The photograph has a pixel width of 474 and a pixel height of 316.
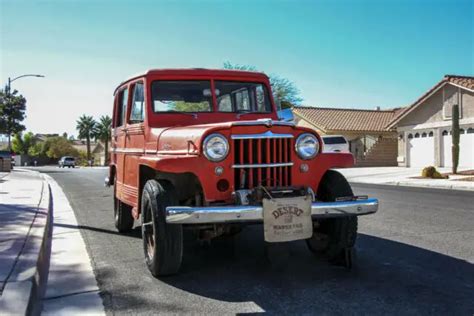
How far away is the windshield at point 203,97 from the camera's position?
5.51 metres

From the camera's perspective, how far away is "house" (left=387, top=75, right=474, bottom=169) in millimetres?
24578

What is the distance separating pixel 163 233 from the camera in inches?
164

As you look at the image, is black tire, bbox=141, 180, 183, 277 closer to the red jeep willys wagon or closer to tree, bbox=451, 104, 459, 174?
the red jeep willys wagon

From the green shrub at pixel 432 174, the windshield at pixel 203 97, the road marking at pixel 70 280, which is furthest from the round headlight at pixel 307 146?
the green shrub at pixel 432 174

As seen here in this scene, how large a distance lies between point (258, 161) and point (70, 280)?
2162mm

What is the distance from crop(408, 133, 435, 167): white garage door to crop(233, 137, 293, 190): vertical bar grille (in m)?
25.1

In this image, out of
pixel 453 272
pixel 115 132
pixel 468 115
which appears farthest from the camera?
pixel 468 115

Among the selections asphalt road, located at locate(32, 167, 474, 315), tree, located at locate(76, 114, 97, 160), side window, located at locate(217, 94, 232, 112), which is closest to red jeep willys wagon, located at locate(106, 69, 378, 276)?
side window, located at locate(217, 94, 232, 112)

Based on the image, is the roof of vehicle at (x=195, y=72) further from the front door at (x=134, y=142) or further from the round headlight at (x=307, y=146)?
the round headlight at (x=307, y=146)

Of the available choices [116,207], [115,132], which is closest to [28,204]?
[116,207]

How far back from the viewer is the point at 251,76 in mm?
5969

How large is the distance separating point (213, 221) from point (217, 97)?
2233 millimetres

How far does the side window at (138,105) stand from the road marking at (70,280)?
5.72ft

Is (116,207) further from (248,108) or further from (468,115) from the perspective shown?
(468,115)
